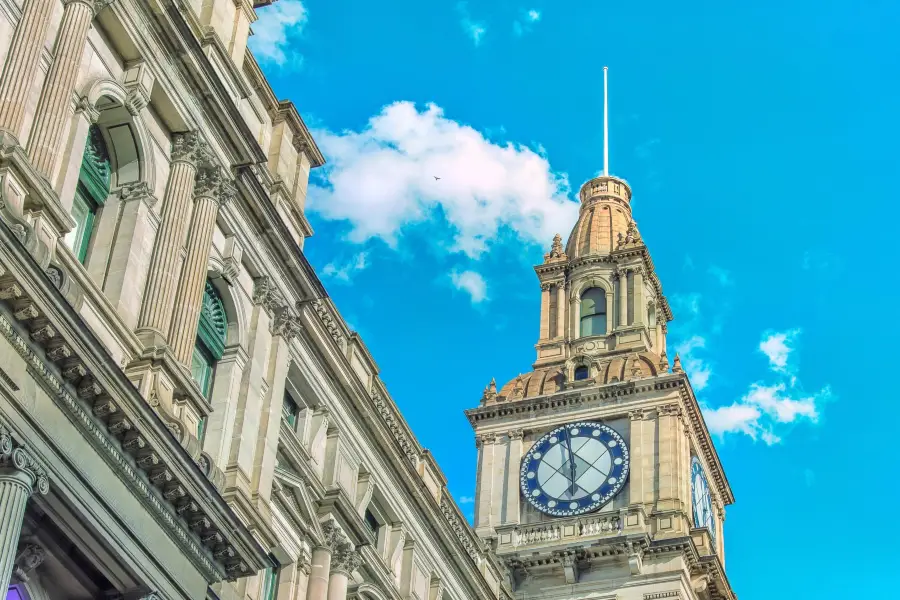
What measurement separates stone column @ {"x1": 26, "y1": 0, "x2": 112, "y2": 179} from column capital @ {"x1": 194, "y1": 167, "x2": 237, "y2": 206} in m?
4.27

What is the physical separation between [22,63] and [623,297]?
3957cm

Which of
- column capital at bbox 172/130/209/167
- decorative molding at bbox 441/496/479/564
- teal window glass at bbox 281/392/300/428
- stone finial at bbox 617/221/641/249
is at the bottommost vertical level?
teal window glass at bbox 281/392/300/428

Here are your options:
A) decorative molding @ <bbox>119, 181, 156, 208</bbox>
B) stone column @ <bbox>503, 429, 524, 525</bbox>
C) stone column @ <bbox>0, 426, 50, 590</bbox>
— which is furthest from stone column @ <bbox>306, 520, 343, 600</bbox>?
stone column @ <bbox>503, 429, 524, 525</bbox>

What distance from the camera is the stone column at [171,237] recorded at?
28.2 meters

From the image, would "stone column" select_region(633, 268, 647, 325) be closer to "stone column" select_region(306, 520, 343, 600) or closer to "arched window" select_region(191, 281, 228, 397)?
"stone column" select_region(306, 520, 343, 600)

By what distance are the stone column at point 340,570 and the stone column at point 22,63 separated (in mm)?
14787

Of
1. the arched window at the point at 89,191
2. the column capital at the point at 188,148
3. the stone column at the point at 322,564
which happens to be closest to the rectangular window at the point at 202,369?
the column capital at the point at 188,148

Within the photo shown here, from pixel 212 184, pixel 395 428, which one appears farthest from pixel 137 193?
pixel 395 428

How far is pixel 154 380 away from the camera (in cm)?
2694

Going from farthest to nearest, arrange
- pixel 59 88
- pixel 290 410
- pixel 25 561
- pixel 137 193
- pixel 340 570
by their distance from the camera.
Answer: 1. pixel 290 410
2. pixel 340 570
3. pixel 137 193
4. pixel 59 88
5. pixel 25 561

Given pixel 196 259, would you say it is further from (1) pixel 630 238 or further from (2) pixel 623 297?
(1) pixel 630 238

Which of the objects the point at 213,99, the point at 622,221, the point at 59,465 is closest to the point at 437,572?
the point at 213,99

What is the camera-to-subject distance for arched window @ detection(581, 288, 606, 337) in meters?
62.7

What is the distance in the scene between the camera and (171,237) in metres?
29.5
